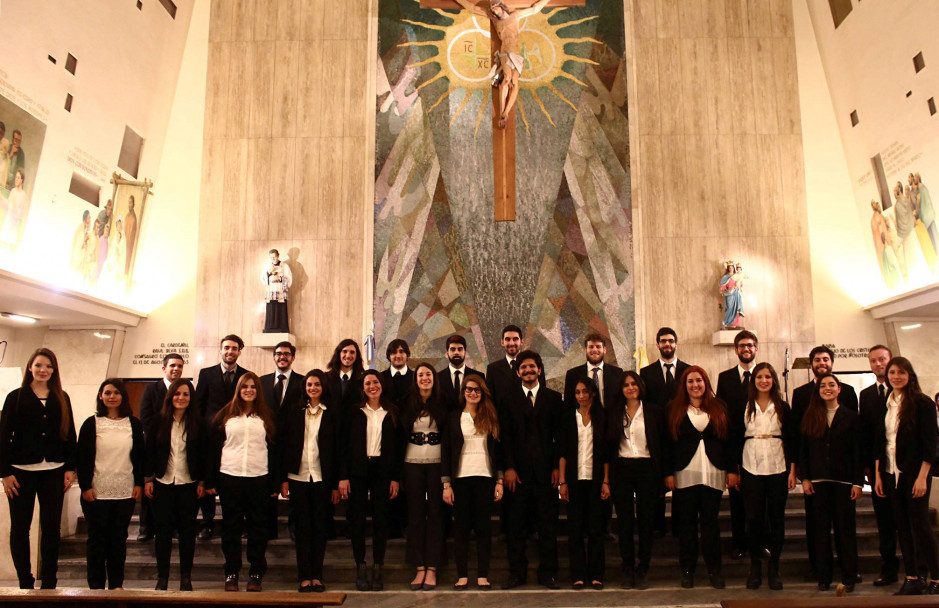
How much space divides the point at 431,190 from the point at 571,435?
5.18m

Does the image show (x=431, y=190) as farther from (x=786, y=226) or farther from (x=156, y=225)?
(x=786, y=226)

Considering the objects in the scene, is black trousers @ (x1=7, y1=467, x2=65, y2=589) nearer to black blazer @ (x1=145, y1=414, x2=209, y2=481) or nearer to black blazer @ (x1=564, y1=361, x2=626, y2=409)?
black blazer @ (x1=145, y1=414, x2=209, y2=481)

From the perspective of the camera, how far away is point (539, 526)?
14.6 ft

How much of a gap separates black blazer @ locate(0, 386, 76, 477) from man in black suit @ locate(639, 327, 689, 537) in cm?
365

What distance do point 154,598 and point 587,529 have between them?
2.47 m

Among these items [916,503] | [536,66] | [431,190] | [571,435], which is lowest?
[916,503]

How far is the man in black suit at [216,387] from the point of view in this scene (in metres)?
5.10

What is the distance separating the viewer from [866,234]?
8.69m

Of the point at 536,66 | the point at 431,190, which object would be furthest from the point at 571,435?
the point at 536,66

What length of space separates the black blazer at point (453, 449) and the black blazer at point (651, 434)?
700 millimetres

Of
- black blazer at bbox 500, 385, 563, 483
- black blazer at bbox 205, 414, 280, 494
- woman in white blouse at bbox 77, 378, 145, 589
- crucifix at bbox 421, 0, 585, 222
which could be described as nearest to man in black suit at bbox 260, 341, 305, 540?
black blazer at bbox 205, 414, 280, 494

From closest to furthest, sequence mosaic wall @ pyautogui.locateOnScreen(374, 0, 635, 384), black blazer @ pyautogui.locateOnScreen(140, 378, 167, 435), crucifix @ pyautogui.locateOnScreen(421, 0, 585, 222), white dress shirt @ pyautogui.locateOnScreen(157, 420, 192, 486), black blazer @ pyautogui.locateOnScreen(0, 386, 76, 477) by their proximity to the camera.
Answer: black blazer @ pyautogui.locateOnScreen(0, 386, 76, 477)
white dress shirt @ pyautogui.locateOnScreen(157, 420, 192, 486)
black blazer @ pyautogui.locateOnScreen(140, 378, 167, 435)
crucifix @ pyautogui.locateOnScreen(421, 0, 585, 222)
mosaic wall @ pyautogui.locateOnScreen(374, 0, 635, 384)

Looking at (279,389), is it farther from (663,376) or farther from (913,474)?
(913,474)

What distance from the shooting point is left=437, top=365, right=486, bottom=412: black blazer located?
4.63m
